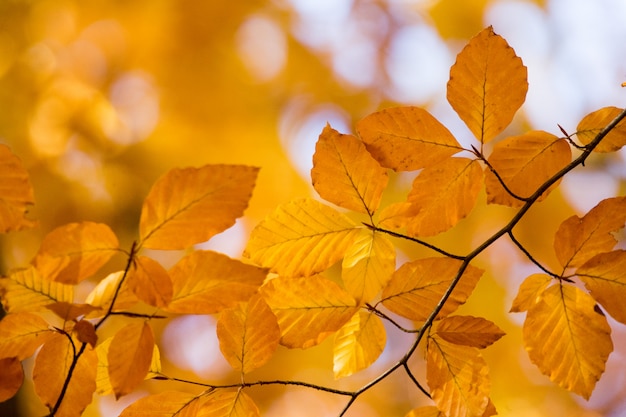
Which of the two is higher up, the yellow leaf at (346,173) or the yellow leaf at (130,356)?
the yellow leaf at (346,173)

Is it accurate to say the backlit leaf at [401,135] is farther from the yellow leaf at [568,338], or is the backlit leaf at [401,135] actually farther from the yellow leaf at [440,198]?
the yellow leaf at [568,338]

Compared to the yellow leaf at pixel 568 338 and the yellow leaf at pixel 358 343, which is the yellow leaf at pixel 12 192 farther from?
the yellow leaf at pixel 568 338

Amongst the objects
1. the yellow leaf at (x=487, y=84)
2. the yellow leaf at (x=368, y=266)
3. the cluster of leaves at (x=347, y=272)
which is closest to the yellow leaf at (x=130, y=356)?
the cluster of leaves at (x=347, y=272)

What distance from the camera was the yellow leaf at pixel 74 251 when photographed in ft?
1.00

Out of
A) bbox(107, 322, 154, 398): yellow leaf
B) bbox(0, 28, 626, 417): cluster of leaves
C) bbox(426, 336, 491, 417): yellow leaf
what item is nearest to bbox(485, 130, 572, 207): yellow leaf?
bbox(0, 28, 626, 417): cluster of leaves

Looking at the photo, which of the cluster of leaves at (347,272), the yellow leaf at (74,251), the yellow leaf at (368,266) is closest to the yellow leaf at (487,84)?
the cluster of leaves at (347,272)

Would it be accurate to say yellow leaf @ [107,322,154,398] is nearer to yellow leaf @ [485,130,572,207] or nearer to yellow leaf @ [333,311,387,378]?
yellow leaf @ [333,311,387,378]

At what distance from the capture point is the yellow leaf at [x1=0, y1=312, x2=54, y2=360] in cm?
34

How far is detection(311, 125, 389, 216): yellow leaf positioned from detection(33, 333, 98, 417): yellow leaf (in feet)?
0.66

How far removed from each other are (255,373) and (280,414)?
0.37ft

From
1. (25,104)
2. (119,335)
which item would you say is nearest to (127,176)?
(25,104)

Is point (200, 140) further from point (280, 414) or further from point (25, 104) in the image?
point (280, 414)

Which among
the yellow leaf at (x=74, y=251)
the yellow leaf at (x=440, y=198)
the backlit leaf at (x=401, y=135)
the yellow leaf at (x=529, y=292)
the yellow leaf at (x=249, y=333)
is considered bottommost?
the yellow leaf at (x=249, y=333)

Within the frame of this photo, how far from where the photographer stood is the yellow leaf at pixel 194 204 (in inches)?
11.9
